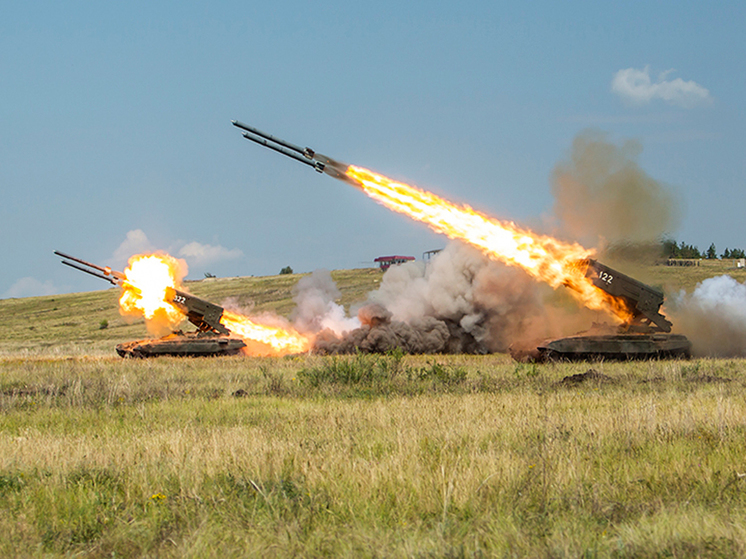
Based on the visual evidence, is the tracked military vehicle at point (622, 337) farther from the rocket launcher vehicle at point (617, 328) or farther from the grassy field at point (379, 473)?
the grassy field at point (379, 473)

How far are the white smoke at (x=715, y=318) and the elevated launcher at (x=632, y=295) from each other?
13.3ft

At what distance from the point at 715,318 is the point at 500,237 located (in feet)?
36.4

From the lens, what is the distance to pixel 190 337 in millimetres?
30500

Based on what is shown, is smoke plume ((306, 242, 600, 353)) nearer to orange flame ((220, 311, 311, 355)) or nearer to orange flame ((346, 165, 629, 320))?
orange flame ((220, 311, 311, 355))

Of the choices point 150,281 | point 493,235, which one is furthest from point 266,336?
point 493,235


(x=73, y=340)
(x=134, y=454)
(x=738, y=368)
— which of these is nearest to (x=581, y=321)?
(x=738, y=368)

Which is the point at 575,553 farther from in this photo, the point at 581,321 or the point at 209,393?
the point at 581,321

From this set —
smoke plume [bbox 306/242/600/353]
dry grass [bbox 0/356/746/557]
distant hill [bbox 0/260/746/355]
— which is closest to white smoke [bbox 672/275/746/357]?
smoke plume [bbox 306/242/600/353]

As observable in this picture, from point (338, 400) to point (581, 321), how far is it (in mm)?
20019

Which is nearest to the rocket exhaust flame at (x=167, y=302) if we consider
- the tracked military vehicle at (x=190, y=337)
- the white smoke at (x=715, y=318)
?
the tracked military vehicle at (x=190, y=337)

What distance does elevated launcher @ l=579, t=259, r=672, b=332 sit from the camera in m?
25.4

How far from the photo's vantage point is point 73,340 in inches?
1991

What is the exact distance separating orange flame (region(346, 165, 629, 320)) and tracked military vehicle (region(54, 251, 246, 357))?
9.83 metres

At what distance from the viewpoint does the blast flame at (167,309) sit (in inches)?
1219
